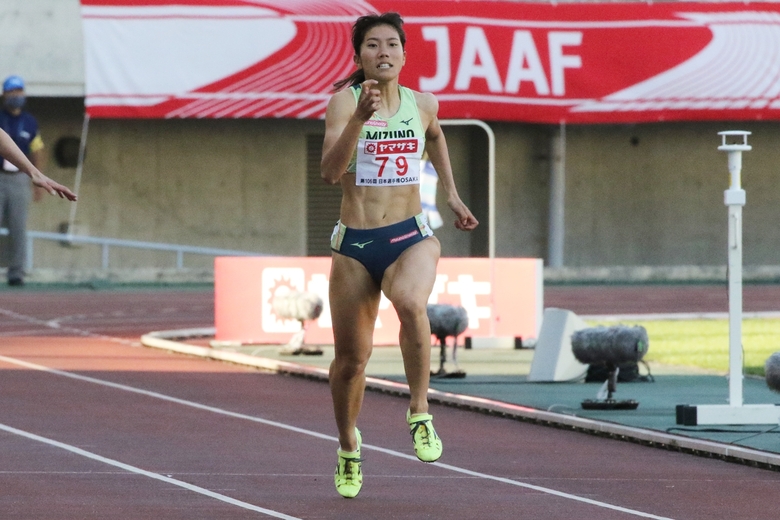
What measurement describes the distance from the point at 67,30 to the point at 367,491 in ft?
65.4

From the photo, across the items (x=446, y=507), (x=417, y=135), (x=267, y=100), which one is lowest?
(x=446, y=507)

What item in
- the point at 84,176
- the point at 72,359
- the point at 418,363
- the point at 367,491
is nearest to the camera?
the point at 418,363

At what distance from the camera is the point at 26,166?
285 inches

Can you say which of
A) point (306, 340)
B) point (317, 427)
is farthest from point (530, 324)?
point (317, 427)

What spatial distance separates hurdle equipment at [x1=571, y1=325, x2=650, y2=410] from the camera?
1184 centimetres

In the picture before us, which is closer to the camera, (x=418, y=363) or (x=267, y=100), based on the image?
(x=418, y=363)

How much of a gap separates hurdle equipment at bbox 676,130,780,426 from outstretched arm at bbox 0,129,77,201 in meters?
4.89

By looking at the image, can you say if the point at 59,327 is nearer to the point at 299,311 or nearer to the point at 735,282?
the point at 299,311

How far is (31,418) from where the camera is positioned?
11.1 meters

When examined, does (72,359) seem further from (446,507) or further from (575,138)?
(575,138)

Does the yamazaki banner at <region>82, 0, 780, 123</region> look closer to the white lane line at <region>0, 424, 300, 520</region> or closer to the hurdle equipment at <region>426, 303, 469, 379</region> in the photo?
the hurdle equipment at <region>426, 303, 469, 379</region>

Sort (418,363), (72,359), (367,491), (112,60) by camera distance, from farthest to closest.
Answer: (112,60)
(72,359)
(367,491)
(418,363)

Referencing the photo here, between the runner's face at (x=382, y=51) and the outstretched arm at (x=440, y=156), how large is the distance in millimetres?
372

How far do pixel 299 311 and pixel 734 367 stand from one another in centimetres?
598
